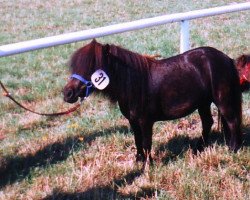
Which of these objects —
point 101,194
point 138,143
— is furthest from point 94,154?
point 101,194

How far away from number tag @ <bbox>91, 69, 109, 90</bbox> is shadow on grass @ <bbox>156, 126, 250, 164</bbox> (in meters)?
1.11

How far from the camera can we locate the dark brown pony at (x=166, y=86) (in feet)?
13.7

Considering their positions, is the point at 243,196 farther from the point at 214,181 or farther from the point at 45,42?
the point at 45,42

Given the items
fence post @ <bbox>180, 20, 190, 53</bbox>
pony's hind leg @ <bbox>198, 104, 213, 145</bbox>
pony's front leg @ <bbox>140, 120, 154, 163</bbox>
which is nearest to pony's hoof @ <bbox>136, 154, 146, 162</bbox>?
pony's front leg @ <bbox>140, 120, 154, 163</bbox>

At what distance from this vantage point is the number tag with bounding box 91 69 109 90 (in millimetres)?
3955

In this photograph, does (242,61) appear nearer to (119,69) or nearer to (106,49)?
(119,69)

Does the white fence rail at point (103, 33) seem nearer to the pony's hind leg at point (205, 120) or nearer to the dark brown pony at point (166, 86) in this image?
the dark brown pony at point (166, 86)

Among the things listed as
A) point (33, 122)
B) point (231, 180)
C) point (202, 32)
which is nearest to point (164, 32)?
point (202, 32)

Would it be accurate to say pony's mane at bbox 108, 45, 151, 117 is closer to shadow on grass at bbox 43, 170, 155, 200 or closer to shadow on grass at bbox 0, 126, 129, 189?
shadow on grass at bbox 43, 170, 155, 200

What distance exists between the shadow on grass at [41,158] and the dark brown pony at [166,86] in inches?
34.4

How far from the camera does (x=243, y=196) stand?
368 centimetres

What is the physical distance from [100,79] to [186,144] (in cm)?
151

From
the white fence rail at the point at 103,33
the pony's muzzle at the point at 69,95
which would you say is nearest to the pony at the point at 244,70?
the white fence rail at the point at 103,33

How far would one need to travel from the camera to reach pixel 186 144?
5.00 meters
